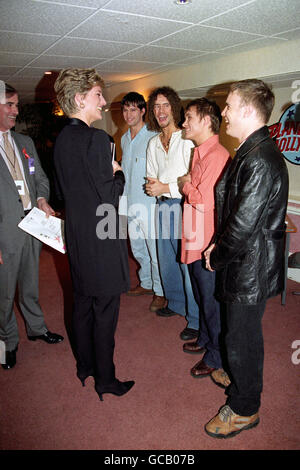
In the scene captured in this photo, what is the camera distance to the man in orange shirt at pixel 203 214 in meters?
2.05

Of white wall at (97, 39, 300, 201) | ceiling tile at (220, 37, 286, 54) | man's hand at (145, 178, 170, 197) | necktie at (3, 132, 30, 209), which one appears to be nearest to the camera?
necktie at (3, 132, 30, 209)

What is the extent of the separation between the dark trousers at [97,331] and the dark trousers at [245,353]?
65cm

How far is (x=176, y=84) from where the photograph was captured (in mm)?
4473

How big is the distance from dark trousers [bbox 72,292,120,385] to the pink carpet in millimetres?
220

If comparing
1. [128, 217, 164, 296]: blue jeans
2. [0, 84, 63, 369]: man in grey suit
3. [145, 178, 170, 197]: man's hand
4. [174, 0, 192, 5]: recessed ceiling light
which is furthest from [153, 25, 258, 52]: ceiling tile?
[128, 217, 164, 296]: blue jeans

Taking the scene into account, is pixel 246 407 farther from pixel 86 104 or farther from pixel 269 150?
pixel 86 104

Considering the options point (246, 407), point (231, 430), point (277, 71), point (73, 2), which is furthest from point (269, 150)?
point (277, 71)

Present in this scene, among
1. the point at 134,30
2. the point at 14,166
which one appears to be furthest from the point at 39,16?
the point at 14,166

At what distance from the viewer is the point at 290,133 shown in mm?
4012

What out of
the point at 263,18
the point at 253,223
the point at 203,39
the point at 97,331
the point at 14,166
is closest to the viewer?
the point at 253,223

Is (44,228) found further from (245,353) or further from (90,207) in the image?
(245,353)

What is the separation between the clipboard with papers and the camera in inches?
83.7

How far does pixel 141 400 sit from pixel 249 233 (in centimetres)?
125

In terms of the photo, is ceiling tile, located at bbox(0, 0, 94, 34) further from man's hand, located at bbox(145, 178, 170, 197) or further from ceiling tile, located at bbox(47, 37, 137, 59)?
man's hand, located at bbox(145, 178, 170, 197)
